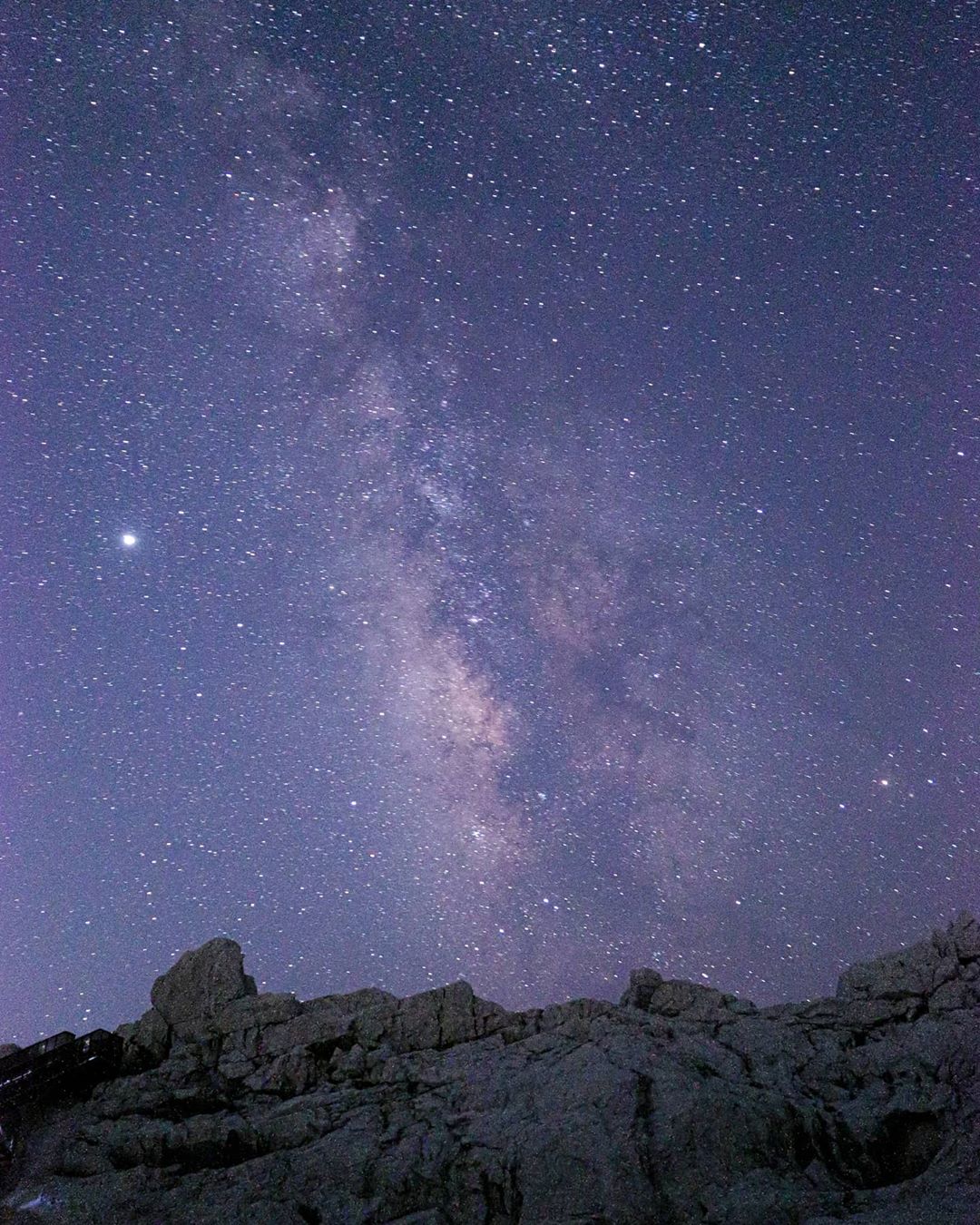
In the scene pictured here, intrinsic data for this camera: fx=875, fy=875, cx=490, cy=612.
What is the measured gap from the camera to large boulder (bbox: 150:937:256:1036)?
30625 millimetres

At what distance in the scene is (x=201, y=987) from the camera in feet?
103

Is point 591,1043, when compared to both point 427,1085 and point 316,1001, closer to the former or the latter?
point 427,1085

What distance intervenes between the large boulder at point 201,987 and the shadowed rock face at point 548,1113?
0.52m

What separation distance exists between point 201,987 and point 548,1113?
49.0 ft

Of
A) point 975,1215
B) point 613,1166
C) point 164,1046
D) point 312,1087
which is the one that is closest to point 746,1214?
point 613,1166

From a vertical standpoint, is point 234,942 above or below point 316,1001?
above

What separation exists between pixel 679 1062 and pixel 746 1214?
17.4 feet

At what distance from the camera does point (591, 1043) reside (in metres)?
25.5

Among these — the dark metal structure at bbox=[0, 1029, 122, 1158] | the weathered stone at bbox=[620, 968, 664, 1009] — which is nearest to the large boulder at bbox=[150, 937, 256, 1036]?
the dark metal structure at bbox=[0, 1029, 122, 1158]

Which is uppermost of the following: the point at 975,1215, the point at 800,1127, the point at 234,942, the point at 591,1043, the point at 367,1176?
the point at 234,942

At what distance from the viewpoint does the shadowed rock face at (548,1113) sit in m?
20.1

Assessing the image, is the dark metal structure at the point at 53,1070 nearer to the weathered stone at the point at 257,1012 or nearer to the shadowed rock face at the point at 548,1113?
the shadowed rock face at the point at 548,1113

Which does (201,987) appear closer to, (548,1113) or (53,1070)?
(53,1070)

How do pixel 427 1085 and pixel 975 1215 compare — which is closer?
pixel 975 1215
